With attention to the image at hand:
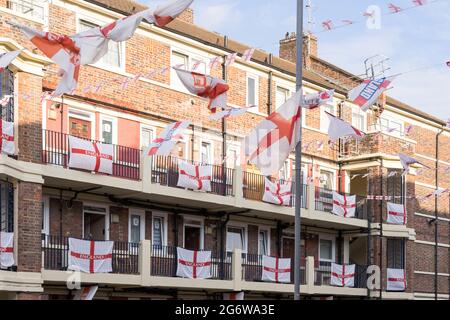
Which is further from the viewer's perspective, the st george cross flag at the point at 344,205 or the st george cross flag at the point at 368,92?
the st george cross flag at the point at 344,205

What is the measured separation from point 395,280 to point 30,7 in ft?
62.5

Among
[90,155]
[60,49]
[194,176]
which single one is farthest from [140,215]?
[60,49]

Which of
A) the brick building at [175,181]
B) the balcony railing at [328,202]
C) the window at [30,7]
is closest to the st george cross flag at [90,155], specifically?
the brick building at [175,181]

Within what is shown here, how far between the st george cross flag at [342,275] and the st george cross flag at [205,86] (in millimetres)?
16050

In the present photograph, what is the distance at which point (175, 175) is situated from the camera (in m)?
27.5

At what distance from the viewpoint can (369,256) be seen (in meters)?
35.3

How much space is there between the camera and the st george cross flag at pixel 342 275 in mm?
32531

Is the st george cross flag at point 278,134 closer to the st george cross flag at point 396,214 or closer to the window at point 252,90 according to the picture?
the window at point 252,90

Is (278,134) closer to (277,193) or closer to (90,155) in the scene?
(90,155)

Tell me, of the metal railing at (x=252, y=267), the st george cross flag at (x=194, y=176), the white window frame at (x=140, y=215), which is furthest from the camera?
the metal railing at (x=252, y=267)
